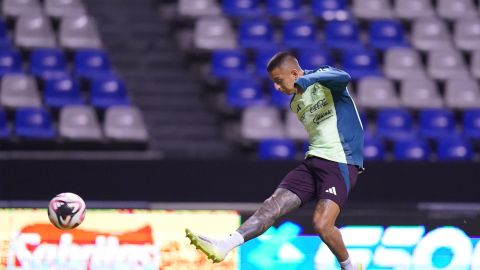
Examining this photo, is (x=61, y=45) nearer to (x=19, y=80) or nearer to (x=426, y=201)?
(x=19, y=80)

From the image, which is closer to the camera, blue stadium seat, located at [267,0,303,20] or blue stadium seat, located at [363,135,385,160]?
→ blue stadium seat, located at [363,135,385,160]

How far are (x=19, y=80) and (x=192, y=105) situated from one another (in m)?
2.47

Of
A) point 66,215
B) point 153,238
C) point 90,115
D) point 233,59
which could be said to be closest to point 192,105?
point 233,59

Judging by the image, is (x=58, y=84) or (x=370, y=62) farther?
(x=370, y=62)

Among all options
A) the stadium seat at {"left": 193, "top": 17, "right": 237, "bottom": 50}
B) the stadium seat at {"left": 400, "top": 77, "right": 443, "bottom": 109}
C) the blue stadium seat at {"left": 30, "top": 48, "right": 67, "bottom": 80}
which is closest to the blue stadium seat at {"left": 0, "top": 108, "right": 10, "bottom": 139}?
the blue stadium seat at {"left": 30, "top": 48, "right": 67, "bottom": 80}

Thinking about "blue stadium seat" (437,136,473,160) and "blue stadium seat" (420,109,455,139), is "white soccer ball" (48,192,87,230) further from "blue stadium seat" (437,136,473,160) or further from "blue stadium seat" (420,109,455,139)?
"blue stadium seat" (420,109,455,139)

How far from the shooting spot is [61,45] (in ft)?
47.1

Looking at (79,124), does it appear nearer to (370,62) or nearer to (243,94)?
(243,94)

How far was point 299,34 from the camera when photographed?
14938 millimetres

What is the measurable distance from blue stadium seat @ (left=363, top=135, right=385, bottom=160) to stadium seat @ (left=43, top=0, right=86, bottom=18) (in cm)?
447

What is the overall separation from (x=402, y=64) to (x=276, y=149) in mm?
2744

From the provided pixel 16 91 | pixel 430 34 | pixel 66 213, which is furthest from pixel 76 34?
pixel 66 213

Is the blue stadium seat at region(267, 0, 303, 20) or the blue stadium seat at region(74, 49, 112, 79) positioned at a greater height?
the blue stadium seat at region(267, 0, 303, 20)

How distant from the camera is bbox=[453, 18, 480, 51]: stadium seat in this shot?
50.6 ft
